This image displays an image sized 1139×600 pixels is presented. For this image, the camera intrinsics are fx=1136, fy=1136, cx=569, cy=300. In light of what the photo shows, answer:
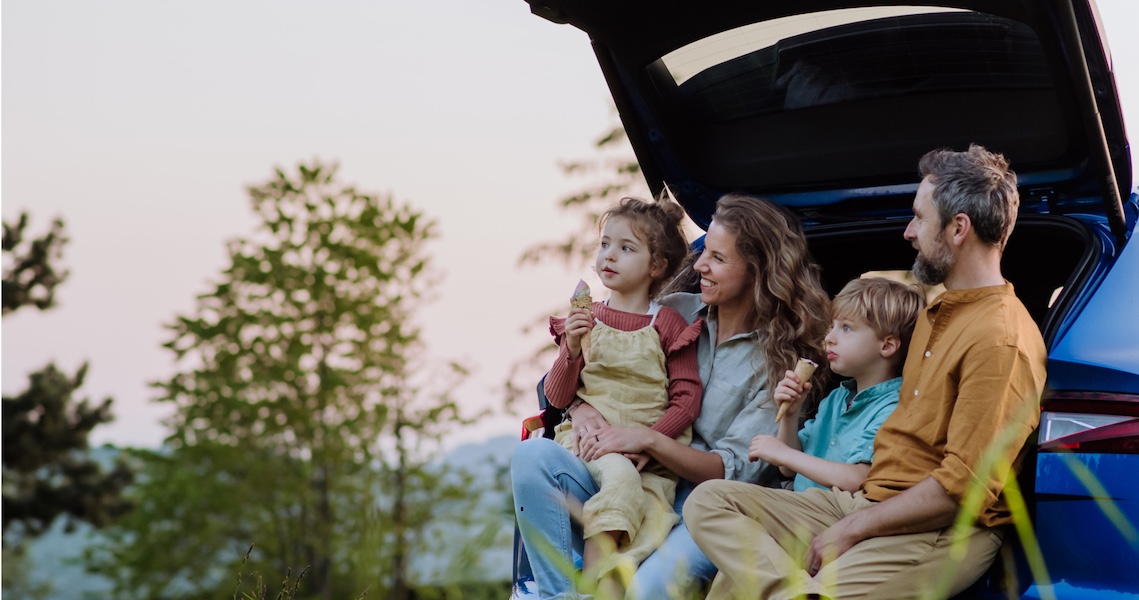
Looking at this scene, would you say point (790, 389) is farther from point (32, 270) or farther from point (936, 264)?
point (32, 270)

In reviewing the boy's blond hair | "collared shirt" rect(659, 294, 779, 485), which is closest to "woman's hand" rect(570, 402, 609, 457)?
"collared shirt" rect(659, 294, 779, 485)

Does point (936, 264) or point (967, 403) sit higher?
point (936, 264)

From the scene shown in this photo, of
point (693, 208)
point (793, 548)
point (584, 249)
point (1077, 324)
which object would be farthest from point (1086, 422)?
point (584, 249)

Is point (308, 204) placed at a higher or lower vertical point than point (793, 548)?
higher

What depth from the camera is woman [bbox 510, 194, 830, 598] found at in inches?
119

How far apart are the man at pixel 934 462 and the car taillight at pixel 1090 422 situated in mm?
46

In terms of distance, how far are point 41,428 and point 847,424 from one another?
17.0m

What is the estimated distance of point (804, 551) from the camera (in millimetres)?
2613

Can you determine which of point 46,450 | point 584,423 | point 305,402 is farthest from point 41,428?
point 584,423

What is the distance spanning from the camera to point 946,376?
2.49m

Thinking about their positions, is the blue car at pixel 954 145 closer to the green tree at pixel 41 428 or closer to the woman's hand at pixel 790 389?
the woman's hand at pixel 790 389

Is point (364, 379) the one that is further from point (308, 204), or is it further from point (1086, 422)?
point (1086, 422)

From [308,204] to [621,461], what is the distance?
8.77 meters

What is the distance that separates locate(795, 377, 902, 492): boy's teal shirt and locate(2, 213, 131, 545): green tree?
51.8ft
